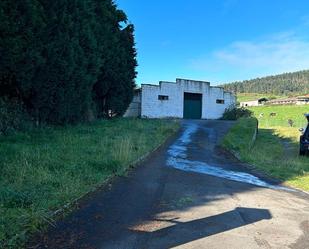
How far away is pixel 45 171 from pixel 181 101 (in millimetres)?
40428

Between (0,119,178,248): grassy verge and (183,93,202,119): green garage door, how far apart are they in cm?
3324

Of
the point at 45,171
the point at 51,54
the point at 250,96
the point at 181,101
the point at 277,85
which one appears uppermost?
the point at 277,85

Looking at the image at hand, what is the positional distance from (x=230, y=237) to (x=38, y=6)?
1188cm

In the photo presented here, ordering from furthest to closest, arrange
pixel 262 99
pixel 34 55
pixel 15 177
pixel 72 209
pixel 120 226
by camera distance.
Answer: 1. pixel 262 99
2. pixel 34 55
3. pixel 15 177
4. pixel 72 209
5. pixel 120 226

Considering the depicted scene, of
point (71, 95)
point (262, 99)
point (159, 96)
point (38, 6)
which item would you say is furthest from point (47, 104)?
point (262, 99)

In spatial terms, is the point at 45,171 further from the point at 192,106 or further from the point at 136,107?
the point at 192,106

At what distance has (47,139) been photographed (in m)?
15.1

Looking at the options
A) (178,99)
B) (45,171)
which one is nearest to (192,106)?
(178,99)

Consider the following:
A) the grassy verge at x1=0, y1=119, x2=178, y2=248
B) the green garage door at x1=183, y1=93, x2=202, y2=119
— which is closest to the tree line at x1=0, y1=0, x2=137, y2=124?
the grassy verge at x1=0, y1=119, x2=178, y2=248

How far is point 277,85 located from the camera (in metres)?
178

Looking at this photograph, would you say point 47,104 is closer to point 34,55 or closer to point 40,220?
point 34,55

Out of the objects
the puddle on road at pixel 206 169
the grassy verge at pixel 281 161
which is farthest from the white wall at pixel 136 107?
the puddle on road at pixel 206 169

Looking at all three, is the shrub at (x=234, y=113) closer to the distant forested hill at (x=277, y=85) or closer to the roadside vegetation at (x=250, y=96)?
the roadside vegetation at (x=250, y=96)

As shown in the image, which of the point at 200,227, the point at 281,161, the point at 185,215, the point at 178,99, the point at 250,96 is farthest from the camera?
the point at 250,96
